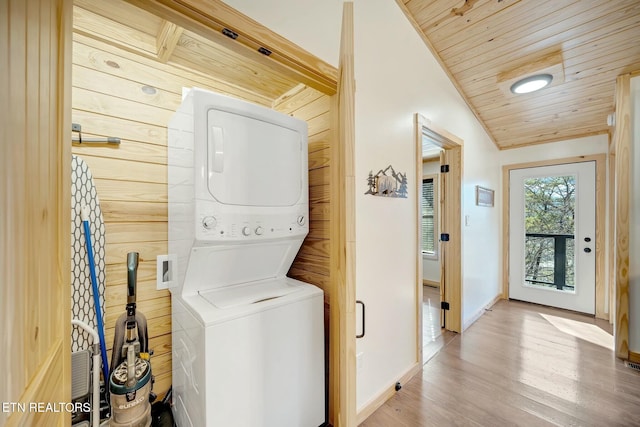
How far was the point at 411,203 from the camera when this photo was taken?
2086 mm

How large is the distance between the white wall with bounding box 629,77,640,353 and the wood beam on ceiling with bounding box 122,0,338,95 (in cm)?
267

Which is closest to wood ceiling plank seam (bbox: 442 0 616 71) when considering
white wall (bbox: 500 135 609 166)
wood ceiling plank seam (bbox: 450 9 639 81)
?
wood ceiling plank seam (bbox: 450 9 639 81)

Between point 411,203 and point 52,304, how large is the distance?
2023mm

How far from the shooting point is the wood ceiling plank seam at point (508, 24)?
191 centimetres

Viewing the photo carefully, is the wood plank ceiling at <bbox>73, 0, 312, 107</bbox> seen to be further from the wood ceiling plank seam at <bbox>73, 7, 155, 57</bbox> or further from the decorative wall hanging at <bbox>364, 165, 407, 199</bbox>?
the decorative wall hanging at <bbox>364, 165, 407, 199</bbox>

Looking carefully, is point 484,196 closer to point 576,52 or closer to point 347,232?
point 576,52

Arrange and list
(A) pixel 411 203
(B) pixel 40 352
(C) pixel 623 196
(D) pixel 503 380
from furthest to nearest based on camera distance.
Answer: (C) pixel 623 196
(A) pixel 411 203
(D) pixel 503 380
(B) pixel 40 352

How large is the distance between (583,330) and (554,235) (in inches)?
47.3

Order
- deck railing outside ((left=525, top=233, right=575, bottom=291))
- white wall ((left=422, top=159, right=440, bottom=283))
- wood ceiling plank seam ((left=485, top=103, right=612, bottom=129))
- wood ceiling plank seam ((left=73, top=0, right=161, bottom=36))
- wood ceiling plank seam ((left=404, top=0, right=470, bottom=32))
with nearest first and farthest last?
wood ceiling plank seam ((left=73, top=0, right=161, bottom=36))
wood ceiling plank seam ((left=404, top=0, right=470, bottom=32))
wood ceiling plank seam ((left=485, top=103, right=612, bottom=129))
deck railing outside ((left=525, top=233, right=575, bottom=291))
white wall ((left=422, top=159, right=440, bottom=283))

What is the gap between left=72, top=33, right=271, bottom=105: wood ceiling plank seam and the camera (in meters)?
1.35

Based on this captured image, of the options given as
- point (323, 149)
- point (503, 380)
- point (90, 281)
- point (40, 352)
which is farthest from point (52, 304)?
point (503, 380)

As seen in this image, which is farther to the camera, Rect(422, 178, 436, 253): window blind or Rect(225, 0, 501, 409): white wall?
Rect(422, 178, 436, 253): window blind

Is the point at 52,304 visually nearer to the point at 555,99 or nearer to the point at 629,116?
the point at 629,116

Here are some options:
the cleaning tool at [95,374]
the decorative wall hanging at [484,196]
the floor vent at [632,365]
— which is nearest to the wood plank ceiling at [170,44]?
the cleaning tool at [95,374]
